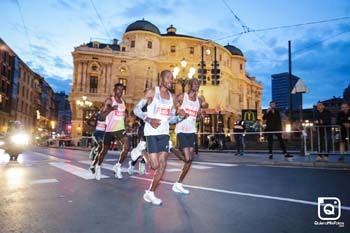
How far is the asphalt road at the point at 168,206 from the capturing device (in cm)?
287

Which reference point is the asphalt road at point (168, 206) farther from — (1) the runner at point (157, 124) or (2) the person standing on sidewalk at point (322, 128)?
(2) the person standing on sidewalk at point (322, 128)

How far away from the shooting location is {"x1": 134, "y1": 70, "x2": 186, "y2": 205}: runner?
159 inches

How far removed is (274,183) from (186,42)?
49.5m

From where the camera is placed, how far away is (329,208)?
11.6 ft

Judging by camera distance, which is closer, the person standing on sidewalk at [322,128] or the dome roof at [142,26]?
the person standing on sidewalk at [322,128]

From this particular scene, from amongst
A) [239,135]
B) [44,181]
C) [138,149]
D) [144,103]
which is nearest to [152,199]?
[144,103]

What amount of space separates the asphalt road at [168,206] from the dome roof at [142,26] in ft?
154

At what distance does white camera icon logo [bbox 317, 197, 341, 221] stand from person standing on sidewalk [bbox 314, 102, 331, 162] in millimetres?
6641

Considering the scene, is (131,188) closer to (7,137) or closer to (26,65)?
(7,137)

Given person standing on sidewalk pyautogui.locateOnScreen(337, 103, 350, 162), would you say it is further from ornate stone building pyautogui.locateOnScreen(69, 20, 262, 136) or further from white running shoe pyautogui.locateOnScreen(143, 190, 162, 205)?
ornate stone building pyautogui.locateOnScreen(69, 20, 262, 136)

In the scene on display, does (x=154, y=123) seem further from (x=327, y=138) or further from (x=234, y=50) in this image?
(x=234, y=50)

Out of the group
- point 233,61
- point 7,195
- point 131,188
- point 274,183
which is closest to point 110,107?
point 131,188

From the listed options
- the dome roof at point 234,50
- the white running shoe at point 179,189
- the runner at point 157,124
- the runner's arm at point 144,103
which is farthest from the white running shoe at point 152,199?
the dome roof at point 234,50

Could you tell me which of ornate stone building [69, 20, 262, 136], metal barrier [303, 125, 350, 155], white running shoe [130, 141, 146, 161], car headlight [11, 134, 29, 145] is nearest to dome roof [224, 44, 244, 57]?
ornate stone building [69, 20, 262, 136]
